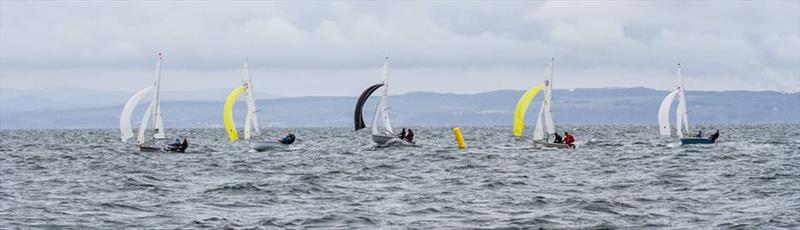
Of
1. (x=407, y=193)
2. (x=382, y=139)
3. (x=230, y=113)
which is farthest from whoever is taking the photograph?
(x=382, y=139)

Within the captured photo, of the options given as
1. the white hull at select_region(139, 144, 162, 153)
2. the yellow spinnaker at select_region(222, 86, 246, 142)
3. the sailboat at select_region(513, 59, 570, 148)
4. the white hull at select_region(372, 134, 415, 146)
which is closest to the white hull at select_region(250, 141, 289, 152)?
the yellow spinnaker at select_region(222, 86, 246, 142)

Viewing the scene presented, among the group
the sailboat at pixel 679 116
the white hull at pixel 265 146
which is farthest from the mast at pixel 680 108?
the white hull at pixel 265 146

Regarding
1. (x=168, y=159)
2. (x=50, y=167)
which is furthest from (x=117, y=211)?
(x=168, y=159)

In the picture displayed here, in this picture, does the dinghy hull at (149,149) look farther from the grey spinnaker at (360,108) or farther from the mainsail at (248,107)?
the grey spinnaker at (360,108)

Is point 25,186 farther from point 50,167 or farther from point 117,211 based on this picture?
point 50,167

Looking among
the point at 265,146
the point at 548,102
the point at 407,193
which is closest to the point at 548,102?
the point at 548,102

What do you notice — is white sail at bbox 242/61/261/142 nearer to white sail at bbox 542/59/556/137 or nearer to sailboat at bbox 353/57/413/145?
sailboat at bbox 353/57/413/145

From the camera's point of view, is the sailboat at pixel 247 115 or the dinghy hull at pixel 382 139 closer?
the sailboat at pixel 247 115

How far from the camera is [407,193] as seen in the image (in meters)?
36.8

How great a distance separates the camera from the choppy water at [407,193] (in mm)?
28797

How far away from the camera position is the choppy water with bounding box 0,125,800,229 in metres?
28.8

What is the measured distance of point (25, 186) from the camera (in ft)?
133

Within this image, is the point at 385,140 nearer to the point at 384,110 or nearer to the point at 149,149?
the point at 384,110

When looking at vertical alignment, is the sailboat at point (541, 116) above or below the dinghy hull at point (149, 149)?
above
